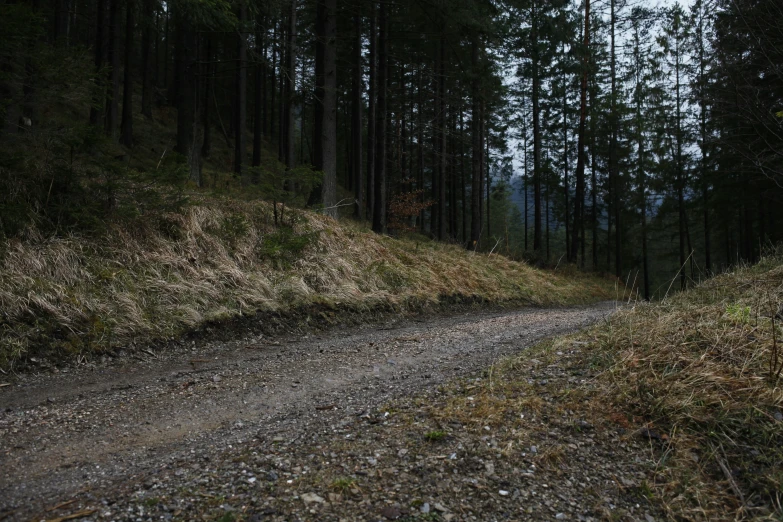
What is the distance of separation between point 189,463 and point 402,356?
8.71ft

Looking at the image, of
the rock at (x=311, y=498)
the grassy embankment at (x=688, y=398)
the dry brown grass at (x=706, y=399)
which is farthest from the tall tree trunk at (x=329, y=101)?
the rock at (x=311, y=498)

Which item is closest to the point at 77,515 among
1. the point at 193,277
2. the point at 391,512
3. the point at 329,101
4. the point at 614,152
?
the point at 391,512

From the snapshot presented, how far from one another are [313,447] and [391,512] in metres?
0.74

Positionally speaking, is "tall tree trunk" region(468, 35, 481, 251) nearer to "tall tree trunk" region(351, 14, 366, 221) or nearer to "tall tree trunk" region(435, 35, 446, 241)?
"tall tree trunk" region(435, 35, 446, 241)

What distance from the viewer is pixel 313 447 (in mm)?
2639

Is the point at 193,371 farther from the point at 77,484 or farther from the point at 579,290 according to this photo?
the point at 579,290

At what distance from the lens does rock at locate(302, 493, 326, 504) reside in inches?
83.1

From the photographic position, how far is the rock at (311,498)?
211 centimetres

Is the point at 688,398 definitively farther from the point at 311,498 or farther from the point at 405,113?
the point at 405,113

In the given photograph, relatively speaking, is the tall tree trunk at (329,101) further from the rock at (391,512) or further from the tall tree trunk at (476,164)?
the rock at (391,512)

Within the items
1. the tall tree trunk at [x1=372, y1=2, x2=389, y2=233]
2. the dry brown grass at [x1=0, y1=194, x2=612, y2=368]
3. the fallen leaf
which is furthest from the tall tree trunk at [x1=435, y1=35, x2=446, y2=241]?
the fallen leaf

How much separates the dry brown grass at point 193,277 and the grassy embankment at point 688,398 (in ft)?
Answer: 12.9

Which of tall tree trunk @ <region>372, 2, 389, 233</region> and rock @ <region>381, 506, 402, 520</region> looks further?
tall tree trunk @ <region>372, 2, 389, 233</region>

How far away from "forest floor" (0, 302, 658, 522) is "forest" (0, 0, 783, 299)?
2084mm
